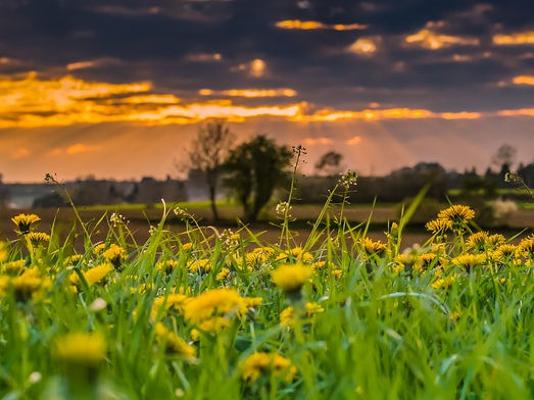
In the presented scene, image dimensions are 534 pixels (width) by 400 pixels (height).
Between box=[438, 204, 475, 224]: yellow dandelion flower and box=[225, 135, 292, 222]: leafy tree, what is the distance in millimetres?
22599

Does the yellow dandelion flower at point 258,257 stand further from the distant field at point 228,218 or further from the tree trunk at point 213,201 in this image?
the tree trunk at point 213,201

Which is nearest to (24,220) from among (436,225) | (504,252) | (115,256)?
(115,256)

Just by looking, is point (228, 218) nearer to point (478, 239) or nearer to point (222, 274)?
point (478, 239)

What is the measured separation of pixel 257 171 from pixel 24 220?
23244 mm

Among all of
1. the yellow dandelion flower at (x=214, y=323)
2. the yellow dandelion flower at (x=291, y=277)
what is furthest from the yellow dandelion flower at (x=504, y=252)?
the yellow dandelion flower at (x=291, y=277)

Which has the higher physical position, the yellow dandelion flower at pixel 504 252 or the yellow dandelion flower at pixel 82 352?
the yellow dandelion flower at pixel 82 352

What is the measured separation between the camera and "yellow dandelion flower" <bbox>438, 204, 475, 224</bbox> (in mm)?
4539

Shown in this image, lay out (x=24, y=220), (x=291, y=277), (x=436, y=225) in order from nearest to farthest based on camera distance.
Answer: (x=291, y=277) → (x=24, y=220) → (x=436, y=225)

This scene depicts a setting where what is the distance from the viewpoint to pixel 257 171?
27719mm

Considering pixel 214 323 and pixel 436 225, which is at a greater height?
pixel 436 225

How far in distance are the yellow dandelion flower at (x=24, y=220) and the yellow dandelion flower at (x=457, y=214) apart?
246 cm

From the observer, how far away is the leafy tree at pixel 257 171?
90.2 ft

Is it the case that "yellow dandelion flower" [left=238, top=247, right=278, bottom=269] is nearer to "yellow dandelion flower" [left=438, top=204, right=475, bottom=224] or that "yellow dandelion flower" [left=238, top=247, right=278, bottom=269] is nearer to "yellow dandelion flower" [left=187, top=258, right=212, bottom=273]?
"yellow dandelion flower" [left=187, top=258, right=212, bottom=273]

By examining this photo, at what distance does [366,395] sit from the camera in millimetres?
2371
